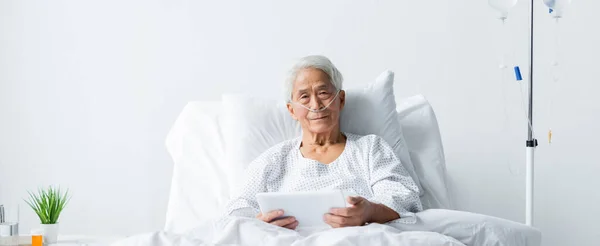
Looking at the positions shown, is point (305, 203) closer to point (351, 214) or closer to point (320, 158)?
point (351, 214)

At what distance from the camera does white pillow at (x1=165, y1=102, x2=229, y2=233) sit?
2.96 m

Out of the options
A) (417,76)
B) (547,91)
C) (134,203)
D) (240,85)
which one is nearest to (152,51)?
(240,85)

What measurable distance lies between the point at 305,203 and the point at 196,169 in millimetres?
832

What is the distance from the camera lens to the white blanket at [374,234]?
6.66ft

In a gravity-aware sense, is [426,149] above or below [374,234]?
above

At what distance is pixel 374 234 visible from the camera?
80.2 inches

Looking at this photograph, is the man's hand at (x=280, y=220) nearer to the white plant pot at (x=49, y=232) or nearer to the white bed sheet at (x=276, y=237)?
the white bed sheet at (x=276, y=237)

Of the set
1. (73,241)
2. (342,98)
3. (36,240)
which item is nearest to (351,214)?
(342,98)

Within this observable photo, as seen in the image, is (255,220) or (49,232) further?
(49,232)

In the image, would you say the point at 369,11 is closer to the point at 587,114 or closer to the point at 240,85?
the point at 240,85

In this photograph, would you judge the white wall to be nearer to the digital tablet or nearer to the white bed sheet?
the digital tablet

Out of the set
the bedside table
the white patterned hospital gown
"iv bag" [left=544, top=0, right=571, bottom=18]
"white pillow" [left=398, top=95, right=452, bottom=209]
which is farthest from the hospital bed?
"iv bag" [left=544, top=0, right=571, bottom=18]

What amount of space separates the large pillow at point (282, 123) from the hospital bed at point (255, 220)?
83mm

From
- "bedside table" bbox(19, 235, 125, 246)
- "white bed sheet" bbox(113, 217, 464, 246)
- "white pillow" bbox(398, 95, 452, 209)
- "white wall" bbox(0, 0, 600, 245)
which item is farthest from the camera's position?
"white wall" bbox(0, 0, 600, 245)
